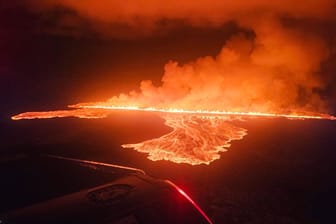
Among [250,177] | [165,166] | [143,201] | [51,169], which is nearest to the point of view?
[143,201]

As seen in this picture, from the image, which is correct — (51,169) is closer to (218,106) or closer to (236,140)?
(236,140)

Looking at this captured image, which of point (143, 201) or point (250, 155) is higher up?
point (143, 201)

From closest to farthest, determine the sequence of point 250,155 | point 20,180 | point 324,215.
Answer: point 20,180 < point 324,215 < point 250,155

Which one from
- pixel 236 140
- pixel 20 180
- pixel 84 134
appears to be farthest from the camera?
pixel 84 134

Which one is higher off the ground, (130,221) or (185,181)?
(130,221)

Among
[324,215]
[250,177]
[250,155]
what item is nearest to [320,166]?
[250,155]

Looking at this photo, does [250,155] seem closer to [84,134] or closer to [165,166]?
[165,166]

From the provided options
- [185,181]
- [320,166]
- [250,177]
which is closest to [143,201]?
[185,181]

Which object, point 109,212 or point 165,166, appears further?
point 165,166

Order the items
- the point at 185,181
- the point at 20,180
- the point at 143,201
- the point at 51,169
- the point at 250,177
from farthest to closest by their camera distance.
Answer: the point at 250,177 < the point at 185,181 < the point at 51,169 < the point at 20,180 < the point at 143,201
